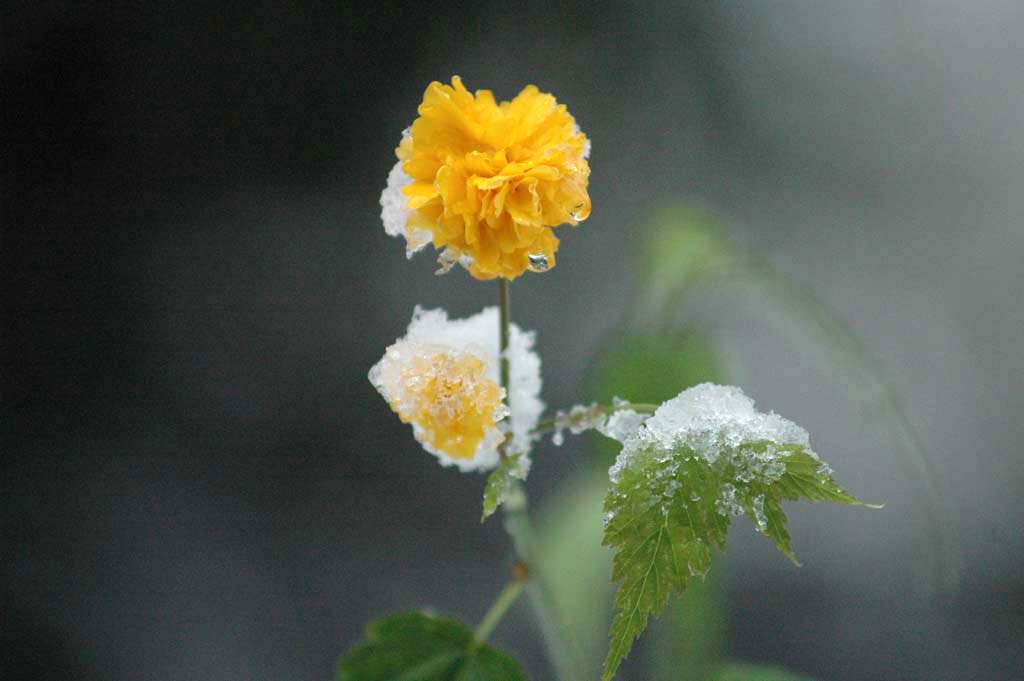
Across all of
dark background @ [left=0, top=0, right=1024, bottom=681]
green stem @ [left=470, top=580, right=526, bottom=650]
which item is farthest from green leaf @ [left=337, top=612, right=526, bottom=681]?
dark background @ [left=0, top=0, right=1024, bottom=681]

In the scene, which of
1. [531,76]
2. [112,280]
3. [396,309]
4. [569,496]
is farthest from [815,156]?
[112,280]

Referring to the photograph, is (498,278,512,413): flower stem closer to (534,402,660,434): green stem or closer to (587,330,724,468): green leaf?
(534,402,660,434): green stem

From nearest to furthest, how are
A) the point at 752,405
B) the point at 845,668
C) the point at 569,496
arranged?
the point at 752,405 < the point at 569,496 < the point at 845,668

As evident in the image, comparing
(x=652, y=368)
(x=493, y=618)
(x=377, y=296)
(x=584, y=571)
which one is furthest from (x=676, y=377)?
(x=377, y=296)

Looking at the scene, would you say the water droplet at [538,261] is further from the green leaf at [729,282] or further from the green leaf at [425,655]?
the green leaf at [729,282]

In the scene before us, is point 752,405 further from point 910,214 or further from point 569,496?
point 910,214
